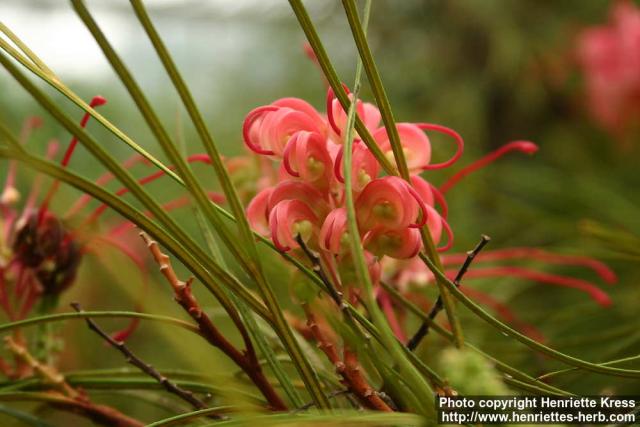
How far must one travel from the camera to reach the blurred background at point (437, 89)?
0.90 m

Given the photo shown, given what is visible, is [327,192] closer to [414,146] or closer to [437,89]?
[414,146]

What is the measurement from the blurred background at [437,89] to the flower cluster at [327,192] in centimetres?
47

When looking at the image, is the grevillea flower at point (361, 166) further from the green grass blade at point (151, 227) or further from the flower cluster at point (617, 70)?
the flower cluster at point (617, 70)

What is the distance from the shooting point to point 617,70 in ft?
3.39

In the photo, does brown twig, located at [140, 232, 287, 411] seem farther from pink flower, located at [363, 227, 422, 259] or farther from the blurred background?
the blurred background

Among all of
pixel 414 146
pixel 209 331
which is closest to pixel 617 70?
pixel 414 146

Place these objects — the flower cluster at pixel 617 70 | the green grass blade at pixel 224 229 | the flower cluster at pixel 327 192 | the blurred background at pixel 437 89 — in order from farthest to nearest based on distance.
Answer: the flower cluster at pixel 617 70, the blurred background at pixel 437 89, the flower cluster at pixel 327 192, the green grass blade at pixel 224 229

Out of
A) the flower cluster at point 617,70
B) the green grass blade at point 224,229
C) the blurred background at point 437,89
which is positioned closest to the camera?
the green grass blade at point 224,229

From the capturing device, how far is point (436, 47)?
1.28 meters

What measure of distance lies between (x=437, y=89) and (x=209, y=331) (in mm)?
1026

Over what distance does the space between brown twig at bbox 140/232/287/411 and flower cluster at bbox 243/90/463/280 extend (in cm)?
4

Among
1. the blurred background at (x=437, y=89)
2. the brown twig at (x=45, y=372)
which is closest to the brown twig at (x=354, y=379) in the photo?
the brown twig at (x=45, y=372)

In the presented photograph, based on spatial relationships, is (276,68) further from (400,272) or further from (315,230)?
(315,230)

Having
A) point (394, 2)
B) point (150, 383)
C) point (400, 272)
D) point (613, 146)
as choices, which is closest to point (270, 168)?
point (400, 272)
